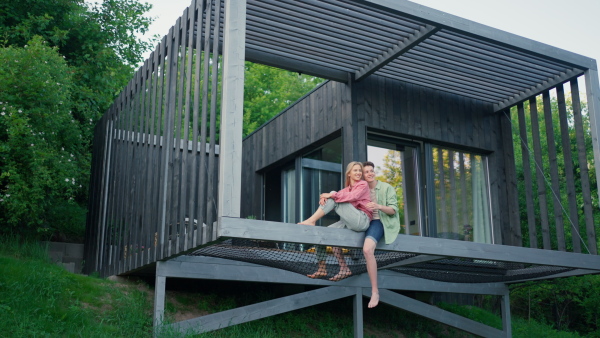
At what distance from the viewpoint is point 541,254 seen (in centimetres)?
745

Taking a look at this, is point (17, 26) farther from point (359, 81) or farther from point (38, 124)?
point (359, 81)

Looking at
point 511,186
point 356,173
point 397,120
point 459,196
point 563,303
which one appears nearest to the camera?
point 356,173

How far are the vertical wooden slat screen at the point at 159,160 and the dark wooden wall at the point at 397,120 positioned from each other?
2.08m

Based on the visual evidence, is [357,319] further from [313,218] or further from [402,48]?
[402,48]

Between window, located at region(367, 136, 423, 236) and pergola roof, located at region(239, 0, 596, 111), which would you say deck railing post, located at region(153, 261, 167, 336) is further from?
window, located at region(367, 136, 423, 236)

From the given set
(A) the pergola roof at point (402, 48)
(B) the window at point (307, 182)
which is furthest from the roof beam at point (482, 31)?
(B) the window at point (307, 182)

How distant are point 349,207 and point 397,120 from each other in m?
3.74

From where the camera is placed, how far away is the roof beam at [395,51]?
307 inches

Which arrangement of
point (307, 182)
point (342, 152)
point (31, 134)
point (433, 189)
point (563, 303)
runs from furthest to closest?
point (563, 303) → point (307, 182) → point (433, 189) → point (342, 152) → point (31, 134)

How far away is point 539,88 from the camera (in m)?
9.66

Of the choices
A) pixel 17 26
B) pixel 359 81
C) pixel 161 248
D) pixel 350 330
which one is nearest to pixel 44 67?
pixel 17 26

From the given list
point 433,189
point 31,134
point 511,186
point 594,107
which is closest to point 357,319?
point 433,189

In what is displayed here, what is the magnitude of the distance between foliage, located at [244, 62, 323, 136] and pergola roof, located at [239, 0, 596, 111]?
505 inches

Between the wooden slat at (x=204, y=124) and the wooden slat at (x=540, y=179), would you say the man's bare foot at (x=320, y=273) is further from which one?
the wooden slat at (x=540, y=179)
